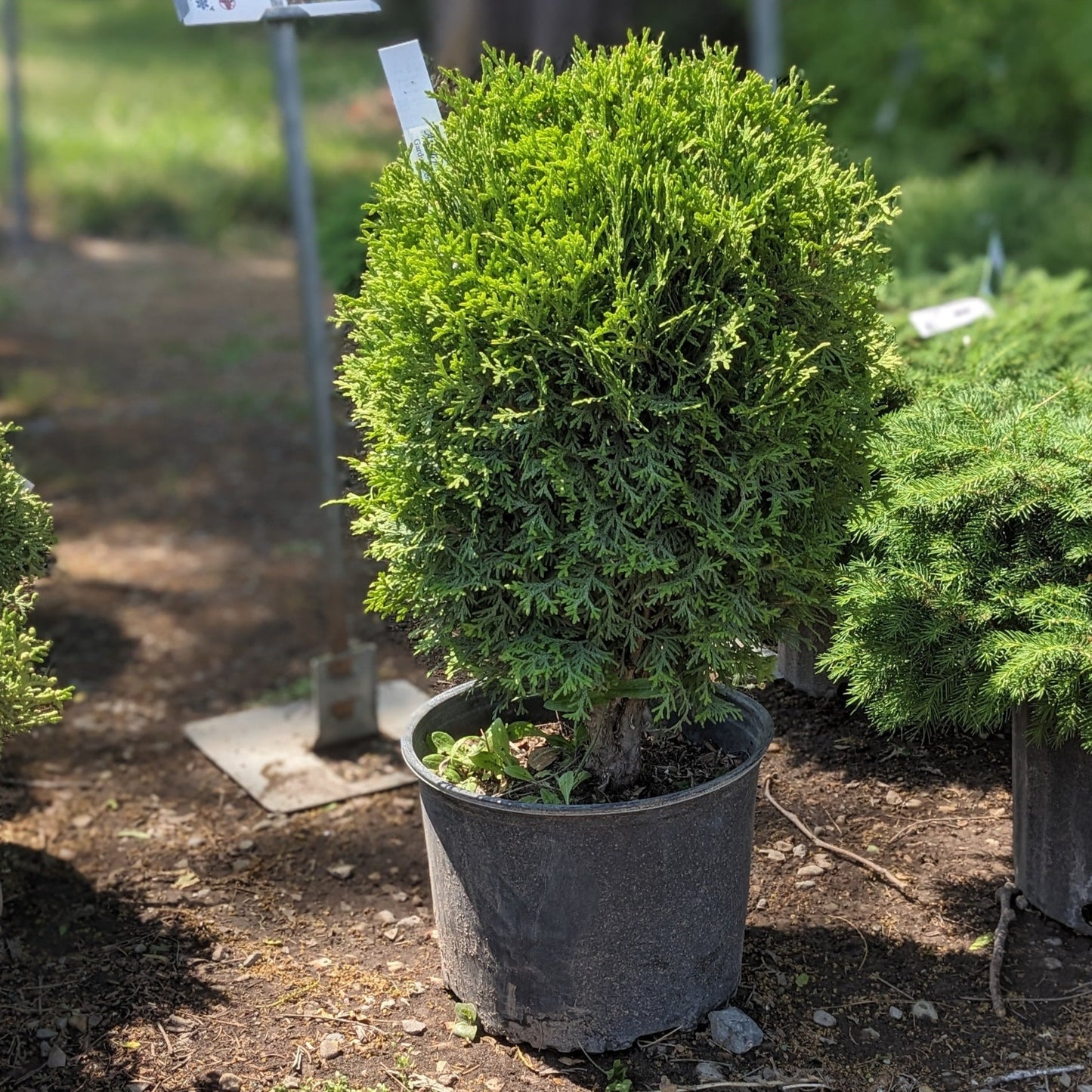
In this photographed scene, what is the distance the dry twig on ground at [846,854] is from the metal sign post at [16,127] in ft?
33.8

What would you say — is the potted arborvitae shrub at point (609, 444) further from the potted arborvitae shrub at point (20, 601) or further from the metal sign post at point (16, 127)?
the metal sign post at point (16, 127)

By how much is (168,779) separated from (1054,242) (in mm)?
5191

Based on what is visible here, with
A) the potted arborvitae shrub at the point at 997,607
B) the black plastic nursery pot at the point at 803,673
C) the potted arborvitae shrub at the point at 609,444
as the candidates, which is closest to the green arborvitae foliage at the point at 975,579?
the potted arborvitae shrub at the point at 997,607

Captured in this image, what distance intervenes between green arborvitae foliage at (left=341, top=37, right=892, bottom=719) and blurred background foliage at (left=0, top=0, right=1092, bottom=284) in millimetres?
2100

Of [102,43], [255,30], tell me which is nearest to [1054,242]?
[255,30]

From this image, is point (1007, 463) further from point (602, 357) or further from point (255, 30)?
point (255, 30)

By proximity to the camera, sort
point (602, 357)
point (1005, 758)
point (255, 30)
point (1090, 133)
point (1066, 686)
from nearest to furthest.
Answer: point (602, 357), point (1066, 686), point (1005, 758), point (1090, 133), point (255, 30)

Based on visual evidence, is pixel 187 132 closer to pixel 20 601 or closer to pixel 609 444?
pixel 20 601

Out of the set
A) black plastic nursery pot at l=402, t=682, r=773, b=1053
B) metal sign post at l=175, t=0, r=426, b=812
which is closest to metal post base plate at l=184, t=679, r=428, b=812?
metal sign post at l=175, t=0, r=426, b=812

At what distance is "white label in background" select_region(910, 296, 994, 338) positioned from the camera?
13.7 ft

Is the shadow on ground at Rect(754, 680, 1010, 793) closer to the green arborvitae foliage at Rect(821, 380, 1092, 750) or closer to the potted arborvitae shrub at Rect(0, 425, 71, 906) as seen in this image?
the green arborvitae foliage at Rect(821, 380, 1092, 750)

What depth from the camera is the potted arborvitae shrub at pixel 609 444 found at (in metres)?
2.37

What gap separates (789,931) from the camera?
3072 millimetres

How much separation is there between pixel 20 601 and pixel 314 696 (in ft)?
5.46
